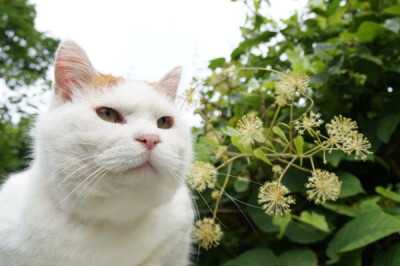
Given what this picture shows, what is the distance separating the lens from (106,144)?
0.62m

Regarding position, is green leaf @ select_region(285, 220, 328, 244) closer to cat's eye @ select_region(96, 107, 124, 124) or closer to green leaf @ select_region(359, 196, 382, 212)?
green leaf @ select_region(359, 196, 382, 212)

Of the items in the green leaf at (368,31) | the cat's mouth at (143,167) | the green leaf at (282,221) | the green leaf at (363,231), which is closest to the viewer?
the cat's mouth at (143,167)

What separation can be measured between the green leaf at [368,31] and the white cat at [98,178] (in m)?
0.55

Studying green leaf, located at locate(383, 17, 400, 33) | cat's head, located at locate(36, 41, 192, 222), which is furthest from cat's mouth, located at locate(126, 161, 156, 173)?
green leaf, located at locate(383, 17, 400, 33)

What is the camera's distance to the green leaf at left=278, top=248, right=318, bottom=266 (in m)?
0.82

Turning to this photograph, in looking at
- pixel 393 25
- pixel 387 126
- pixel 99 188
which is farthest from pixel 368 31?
pixel 99 188

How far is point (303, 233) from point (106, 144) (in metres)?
0.54

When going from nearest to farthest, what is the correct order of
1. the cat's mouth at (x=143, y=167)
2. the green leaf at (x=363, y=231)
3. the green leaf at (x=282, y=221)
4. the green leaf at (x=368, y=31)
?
1. the cat's mouth at (x=143, y=167)
2. the green leaf at (x=363, y=231)
3. the green leaf at (x=282, y=221)
4. the green leaf at (x=368, y=31)

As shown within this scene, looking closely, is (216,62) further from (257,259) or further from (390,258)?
(390,258)

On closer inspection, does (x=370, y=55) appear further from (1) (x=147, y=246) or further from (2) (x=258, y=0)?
(1) (x=147, y=246)

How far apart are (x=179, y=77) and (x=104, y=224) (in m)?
0.38

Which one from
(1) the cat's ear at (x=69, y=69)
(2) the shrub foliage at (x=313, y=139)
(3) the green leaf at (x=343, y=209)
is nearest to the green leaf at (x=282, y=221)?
(2) the shrub foliage at (x=313, y=139)

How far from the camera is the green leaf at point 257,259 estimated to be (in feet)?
2.79

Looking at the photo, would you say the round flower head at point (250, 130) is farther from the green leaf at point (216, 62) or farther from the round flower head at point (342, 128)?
the green leaf at point (216, 62)
